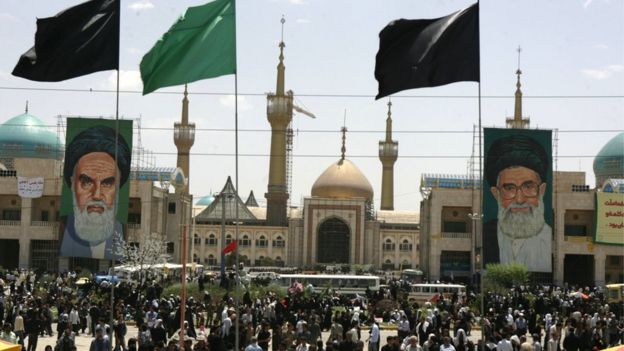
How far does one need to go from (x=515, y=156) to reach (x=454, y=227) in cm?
1144

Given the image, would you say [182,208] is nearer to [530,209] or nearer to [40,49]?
[530,209]

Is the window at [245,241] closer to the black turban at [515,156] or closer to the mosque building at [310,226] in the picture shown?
the mosque building at [310,226]

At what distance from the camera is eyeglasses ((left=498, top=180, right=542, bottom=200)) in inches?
2108

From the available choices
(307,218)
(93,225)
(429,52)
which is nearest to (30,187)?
(93,225)

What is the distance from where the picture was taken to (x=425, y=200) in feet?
220

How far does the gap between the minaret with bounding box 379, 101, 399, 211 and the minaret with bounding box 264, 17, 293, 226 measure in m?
15.7

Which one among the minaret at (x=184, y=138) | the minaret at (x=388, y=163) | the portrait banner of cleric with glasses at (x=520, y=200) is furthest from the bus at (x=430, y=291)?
the minaret at (x=388, y=163)

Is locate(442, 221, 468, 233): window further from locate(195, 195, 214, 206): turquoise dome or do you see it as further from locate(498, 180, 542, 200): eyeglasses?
locate(195, 195, 214, 206): turquoise dome

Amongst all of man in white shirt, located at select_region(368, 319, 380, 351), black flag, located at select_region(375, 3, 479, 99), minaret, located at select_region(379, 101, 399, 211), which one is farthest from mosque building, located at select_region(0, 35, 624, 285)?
black flag, located at select_region(375, 3, 479, 99)

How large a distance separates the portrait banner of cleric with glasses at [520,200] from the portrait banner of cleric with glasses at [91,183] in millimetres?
20091

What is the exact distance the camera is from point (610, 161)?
6738 cm

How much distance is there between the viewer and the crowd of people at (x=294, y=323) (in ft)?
57.2

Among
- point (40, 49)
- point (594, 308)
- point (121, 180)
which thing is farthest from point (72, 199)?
point (40, 49)

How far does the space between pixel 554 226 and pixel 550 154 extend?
792 cm
